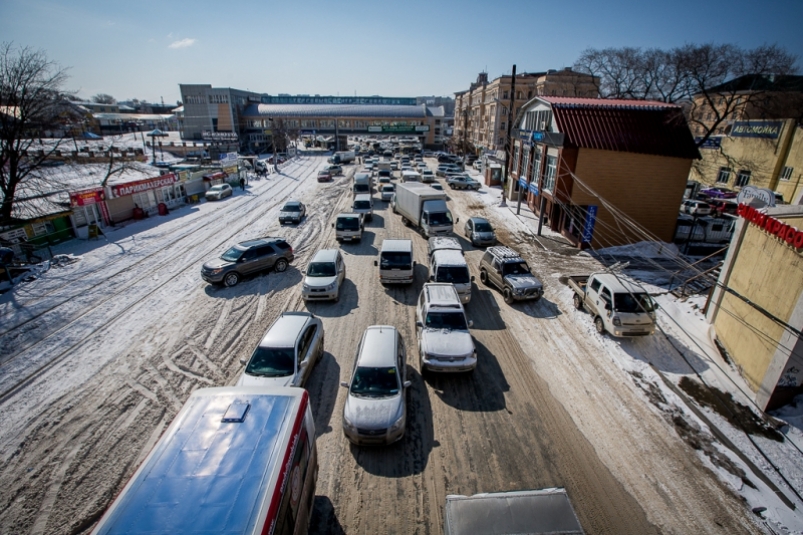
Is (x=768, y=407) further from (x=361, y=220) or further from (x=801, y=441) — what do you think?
(x=361, y=220)

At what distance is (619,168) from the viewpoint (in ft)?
75.9

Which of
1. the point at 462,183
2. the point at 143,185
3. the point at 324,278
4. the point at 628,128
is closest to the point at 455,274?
the point at 324,278

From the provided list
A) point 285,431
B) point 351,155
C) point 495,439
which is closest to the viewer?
point 285,431

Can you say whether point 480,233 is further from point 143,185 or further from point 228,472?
point 143,185

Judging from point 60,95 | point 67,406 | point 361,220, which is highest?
point 60,95

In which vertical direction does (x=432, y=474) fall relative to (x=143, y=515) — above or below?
below

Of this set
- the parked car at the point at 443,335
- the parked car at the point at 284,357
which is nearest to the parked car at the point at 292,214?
the parked car at the point at 443,335

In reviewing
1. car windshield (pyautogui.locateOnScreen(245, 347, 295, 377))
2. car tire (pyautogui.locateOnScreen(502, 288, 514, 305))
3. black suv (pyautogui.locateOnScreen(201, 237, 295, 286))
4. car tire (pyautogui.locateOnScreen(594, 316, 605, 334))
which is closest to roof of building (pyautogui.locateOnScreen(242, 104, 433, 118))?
black suv (pyautogui.locateOnScreen(201, 237, 295, 286))

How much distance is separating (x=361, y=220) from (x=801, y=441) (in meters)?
20.6

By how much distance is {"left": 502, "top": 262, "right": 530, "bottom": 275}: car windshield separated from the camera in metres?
16.6

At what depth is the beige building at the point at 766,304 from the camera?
32.2ft

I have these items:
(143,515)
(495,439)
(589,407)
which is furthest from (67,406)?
(589,407)

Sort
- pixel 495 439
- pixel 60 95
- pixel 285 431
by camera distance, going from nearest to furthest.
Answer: pixel 285 431
pixel 495 439
pixel 60 95

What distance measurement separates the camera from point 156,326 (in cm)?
1405
